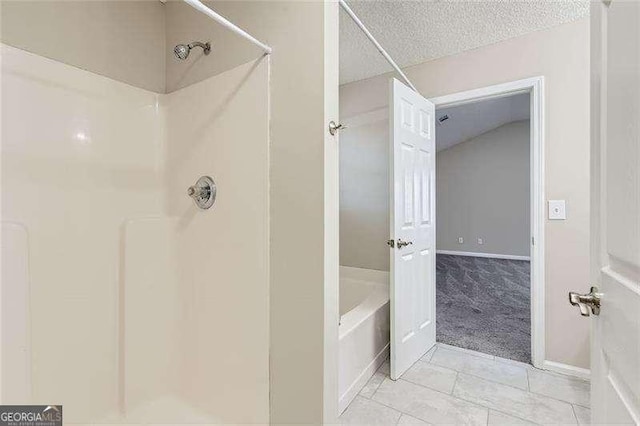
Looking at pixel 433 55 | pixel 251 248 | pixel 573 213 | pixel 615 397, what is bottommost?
pixel 615 397

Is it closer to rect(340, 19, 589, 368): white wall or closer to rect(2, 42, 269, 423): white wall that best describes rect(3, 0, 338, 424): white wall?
rect(2, 42, 269, 423): white wall

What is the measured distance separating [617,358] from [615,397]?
0.33 ft

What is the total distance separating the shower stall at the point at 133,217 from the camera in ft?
3.59

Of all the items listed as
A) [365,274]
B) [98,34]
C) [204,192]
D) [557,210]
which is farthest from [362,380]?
[98,34]

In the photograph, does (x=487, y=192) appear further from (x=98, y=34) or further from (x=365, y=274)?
(x=98, y=34)

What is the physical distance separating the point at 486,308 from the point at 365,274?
1570mm

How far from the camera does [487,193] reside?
612 centimetres

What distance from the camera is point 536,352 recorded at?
198 centimetres

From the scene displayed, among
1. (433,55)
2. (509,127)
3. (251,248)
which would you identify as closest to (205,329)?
(251,248)

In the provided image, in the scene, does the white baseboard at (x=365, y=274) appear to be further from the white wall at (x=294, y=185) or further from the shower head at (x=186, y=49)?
the shower head at (x=186, y=49)

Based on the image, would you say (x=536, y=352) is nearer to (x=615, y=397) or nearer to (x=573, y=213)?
(x=573, y=213)

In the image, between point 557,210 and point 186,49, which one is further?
point 557,210

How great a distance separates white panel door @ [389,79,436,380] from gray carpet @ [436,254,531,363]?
0.46 m

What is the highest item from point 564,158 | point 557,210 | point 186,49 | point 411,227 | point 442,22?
point 442,22
